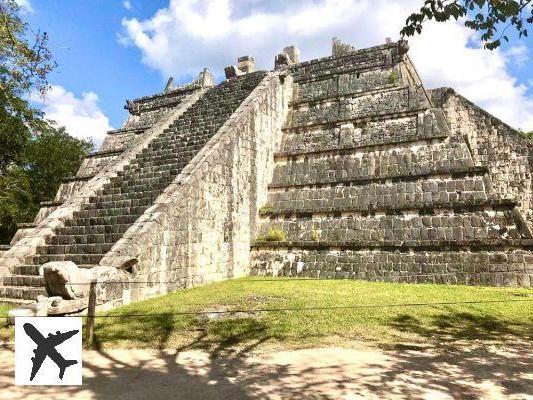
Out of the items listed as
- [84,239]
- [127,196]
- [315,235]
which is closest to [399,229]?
[315,235]

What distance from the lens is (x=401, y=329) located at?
551 cm

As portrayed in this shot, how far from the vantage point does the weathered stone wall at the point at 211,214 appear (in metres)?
8.02

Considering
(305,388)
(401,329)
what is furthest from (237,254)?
(305,388)

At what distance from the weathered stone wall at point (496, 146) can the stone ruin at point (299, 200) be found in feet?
0.14

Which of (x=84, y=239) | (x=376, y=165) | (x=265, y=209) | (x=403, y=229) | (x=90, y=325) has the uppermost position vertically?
(x=376, y=165)

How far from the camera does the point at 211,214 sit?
9.84m

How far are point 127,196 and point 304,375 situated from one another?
800cm

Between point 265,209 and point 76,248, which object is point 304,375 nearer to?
point 76,248

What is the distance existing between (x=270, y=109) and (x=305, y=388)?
1089 cm

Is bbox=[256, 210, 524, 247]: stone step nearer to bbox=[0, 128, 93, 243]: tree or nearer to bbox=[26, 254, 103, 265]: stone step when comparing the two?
bbox=[26, 254, 103, 265]: stone step

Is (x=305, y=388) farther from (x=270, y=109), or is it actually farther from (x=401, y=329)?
(x=270, y=109)

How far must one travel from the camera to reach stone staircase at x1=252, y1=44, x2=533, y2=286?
29.7ft

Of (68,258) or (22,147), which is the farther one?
(22,147)

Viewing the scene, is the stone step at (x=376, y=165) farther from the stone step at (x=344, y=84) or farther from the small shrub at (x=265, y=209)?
the stone step at (x=344, y=84)
